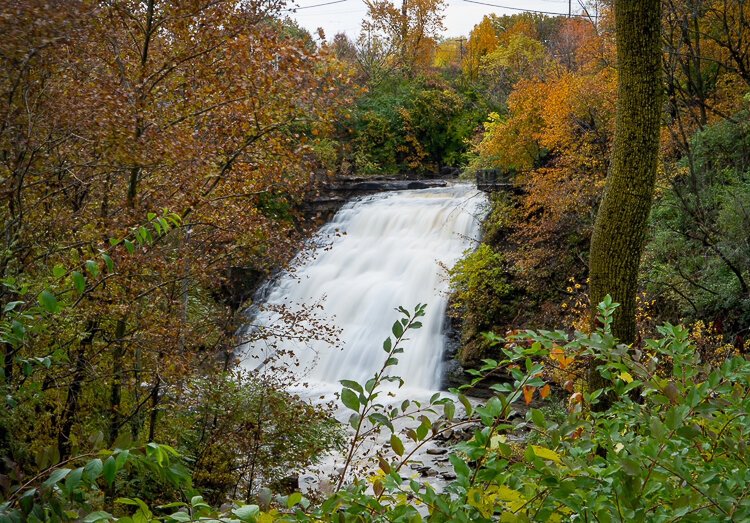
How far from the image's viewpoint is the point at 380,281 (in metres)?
16.4

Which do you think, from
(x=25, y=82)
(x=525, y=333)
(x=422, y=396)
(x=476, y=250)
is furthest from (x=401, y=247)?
Answer: (x=525, y=333)

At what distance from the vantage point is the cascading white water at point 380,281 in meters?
14.2

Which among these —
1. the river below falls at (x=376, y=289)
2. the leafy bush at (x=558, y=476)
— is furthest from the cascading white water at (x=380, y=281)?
the leafy bush at (x=558, y=476)

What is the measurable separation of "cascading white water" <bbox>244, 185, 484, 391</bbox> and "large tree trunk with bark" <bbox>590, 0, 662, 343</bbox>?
8420 mm

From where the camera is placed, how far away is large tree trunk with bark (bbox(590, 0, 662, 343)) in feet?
16.2

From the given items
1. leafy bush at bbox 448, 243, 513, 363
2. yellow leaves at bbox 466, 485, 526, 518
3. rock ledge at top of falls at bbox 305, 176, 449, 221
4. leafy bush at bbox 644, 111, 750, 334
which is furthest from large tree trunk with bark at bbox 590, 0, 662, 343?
rock ledge at top of falls at bbox 305, 176, 449, 221

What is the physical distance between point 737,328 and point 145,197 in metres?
8.85

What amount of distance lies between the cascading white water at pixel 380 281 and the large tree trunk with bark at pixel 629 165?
8420mm

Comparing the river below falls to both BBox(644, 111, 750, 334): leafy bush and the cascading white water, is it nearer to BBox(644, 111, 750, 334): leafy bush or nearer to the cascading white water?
the cascading white water

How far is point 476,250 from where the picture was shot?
15602 millimetres

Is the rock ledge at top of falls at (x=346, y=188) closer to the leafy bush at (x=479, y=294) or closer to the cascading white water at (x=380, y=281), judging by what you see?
the cascading white water at (x=380, y=281)

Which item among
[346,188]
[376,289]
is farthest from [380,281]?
[346,188]

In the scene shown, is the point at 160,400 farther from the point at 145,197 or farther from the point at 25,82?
the point at 25,82

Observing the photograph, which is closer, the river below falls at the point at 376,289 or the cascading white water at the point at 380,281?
the river below falls at the point at 376,289
